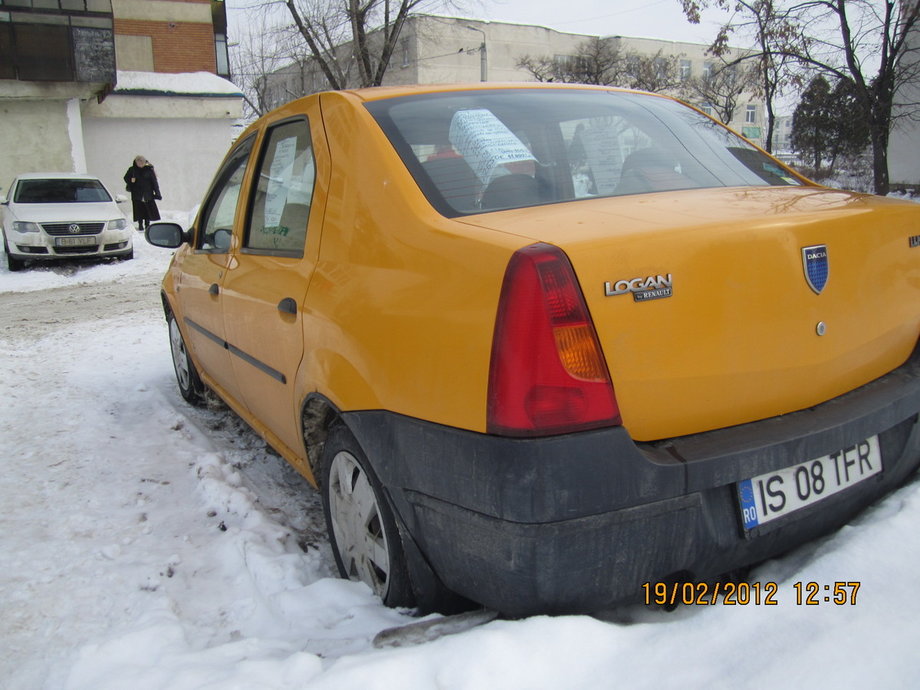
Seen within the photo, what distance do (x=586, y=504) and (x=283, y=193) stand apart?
1.84m

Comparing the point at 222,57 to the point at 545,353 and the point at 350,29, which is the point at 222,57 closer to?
the point at 350,29

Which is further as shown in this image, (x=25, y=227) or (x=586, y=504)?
(x=25, y=227)

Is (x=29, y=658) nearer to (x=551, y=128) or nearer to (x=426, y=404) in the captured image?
(x=426, y=404)

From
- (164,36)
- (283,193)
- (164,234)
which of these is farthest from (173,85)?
(283,193)

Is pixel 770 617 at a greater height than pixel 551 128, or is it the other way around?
pixel 551 128

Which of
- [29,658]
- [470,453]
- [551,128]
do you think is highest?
[551,128]

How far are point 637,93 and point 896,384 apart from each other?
1.57 meters

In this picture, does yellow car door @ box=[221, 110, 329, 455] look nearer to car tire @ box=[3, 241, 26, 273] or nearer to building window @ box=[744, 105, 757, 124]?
car tire @ box=[3, 241, 26, 273]

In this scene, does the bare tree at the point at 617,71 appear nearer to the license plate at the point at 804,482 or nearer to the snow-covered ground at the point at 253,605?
the snow-covered ground at the point at 253,605

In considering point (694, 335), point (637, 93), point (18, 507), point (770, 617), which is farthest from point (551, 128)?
point (18, 507)

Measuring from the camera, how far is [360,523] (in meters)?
2.36

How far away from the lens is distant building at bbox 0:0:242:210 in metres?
19.4

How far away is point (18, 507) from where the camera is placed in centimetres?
340

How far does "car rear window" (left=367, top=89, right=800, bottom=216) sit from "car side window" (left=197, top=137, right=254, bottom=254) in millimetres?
1259
